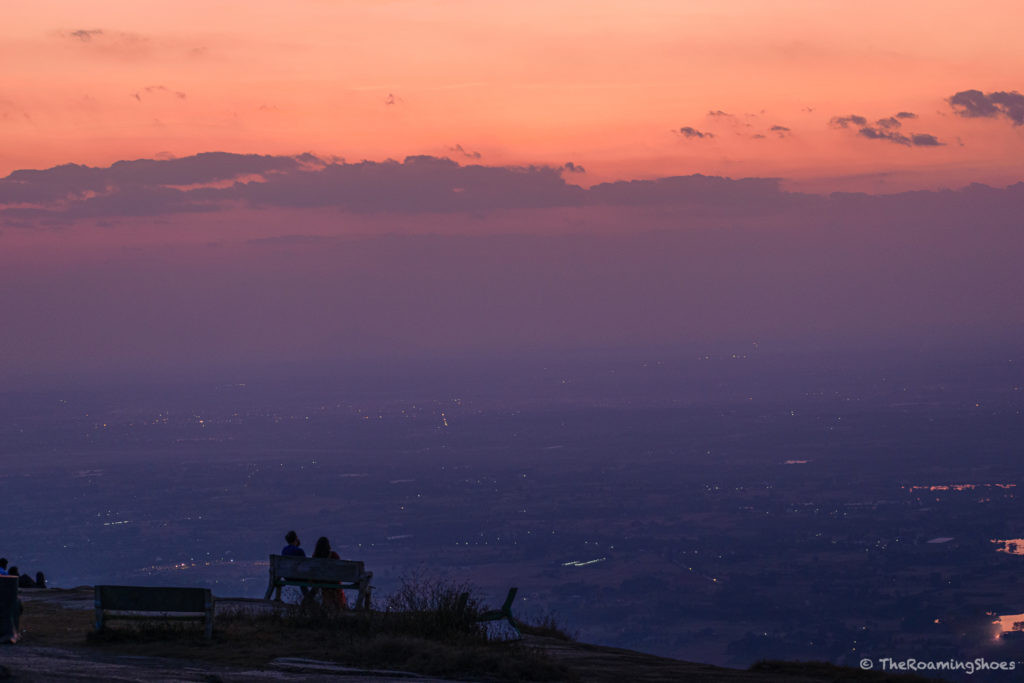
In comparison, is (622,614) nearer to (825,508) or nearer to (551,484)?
(825,508)

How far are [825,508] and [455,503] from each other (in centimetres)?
4304

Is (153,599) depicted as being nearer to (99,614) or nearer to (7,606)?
(99,614)

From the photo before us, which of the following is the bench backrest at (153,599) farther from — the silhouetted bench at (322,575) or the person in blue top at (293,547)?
the person in blue top at (293,547)

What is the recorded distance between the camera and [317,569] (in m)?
16.2

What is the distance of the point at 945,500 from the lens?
442ft

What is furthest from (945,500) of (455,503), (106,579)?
(106,579)

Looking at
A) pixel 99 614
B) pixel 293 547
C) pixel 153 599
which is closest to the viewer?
pixel 153 599

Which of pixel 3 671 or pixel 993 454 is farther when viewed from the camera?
pixel 993 454

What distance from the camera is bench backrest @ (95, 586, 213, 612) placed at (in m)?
14.1

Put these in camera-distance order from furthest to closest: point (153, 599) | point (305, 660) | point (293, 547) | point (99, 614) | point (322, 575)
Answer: point (293, 547) < point (322, 575) < point (99, 614) < point (153, 599) < point (305, 660)

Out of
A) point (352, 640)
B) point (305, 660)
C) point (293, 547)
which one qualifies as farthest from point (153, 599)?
point (293, 547)

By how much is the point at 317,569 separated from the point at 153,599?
8.59 ft

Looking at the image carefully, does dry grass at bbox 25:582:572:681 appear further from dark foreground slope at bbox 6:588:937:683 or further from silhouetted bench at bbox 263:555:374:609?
silhouetted bench at bbox 263:555:374:609

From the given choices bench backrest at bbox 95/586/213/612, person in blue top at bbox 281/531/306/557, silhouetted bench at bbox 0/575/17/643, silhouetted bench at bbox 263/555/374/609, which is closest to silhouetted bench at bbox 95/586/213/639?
bench backrest at bbox 95/586/213/612
